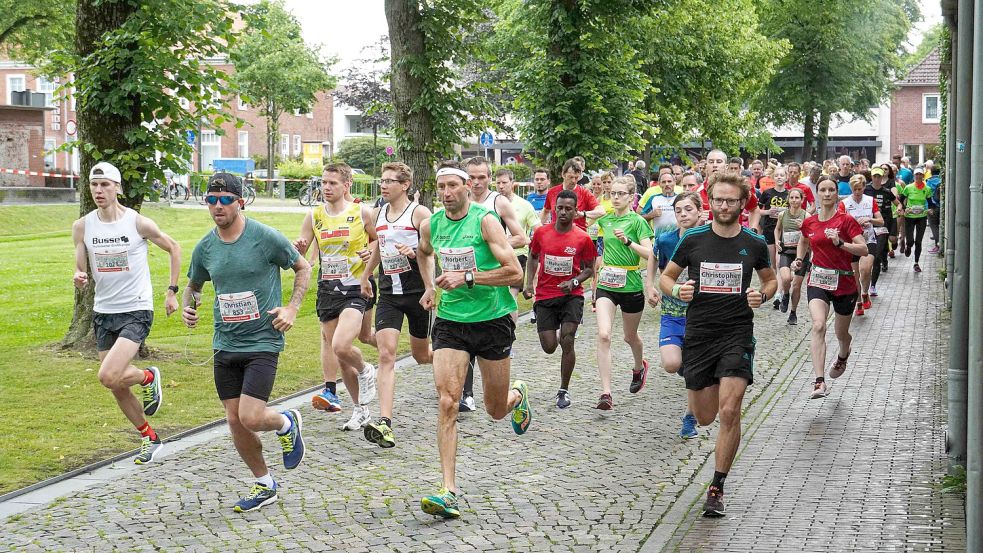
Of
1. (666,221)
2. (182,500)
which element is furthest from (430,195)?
(182,500)

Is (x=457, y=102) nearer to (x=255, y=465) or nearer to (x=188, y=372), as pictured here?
(x=188, y=372)

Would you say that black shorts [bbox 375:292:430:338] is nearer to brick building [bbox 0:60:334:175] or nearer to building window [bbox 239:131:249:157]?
brick building [bbox 0:60:334:175]

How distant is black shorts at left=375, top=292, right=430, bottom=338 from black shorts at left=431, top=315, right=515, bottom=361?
6.99 feet

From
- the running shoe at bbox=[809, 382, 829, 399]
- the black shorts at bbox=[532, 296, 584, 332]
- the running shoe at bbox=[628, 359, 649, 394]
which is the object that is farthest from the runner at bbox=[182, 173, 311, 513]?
the running shoe at bbox=[809, 382, 829, 399]

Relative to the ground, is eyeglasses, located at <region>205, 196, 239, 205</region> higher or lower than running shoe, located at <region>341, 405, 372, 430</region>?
higher

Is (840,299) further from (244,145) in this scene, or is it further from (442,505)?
(244,145)

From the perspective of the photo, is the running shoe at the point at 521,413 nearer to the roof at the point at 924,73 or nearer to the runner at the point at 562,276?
the runner at the point at 562,276

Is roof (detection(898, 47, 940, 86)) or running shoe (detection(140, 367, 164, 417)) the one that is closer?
running shoe (detection(140, 367, 164, 417))

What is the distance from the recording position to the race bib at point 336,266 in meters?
10.0

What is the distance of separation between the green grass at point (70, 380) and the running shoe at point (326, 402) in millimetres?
953

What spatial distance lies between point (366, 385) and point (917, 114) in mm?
69662

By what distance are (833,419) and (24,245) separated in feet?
80.1

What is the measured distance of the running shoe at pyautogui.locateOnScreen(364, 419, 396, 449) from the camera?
8.91 m

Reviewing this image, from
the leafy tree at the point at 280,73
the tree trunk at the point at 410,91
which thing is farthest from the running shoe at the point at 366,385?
the leafy tree at the point at 280,73
